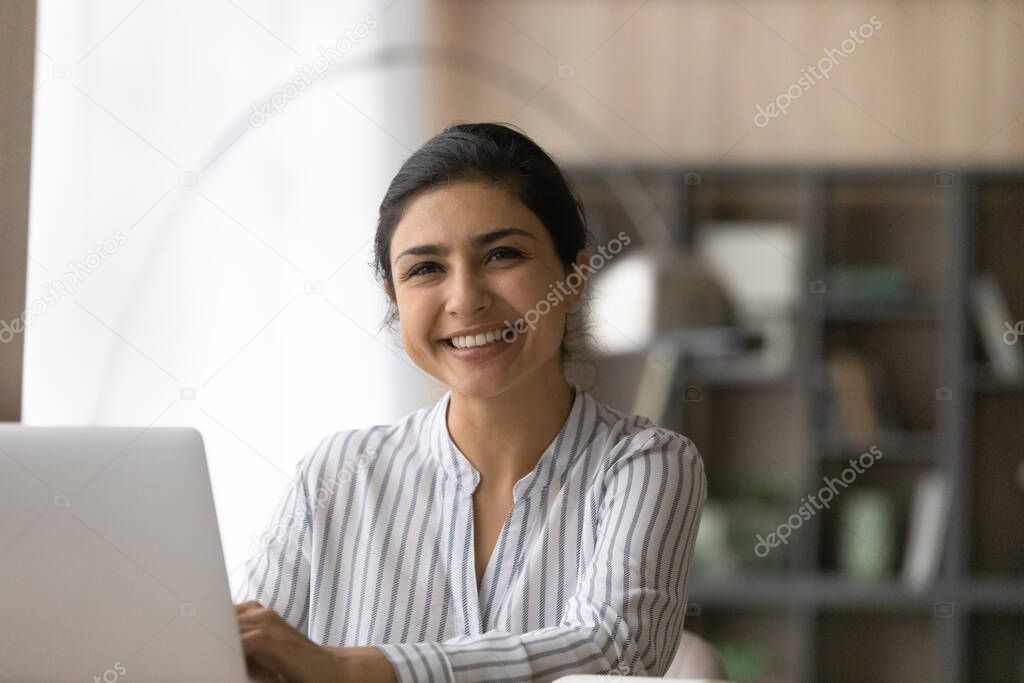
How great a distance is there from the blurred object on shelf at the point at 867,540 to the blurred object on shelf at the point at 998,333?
0.58 metres

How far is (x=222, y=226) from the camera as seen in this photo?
3.02 meters

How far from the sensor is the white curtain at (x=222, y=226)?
2486mm

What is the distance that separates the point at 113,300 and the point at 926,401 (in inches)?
105

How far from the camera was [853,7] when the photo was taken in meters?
4.17

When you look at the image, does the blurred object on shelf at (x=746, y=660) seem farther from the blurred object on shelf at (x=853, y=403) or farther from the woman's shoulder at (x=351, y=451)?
the woman's shoulder at (x=351, y=451)

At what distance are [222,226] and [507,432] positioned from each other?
1.62m

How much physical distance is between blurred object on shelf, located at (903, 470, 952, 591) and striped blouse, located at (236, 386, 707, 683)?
2.52 meters

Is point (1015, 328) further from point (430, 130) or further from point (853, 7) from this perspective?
point (430, 130)

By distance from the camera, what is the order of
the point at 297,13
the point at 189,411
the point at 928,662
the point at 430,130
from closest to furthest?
the point at 189,411 < the point at 297,13 < the point at 430,130 < the point at 928,662

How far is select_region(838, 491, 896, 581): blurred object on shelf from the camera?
391 cm

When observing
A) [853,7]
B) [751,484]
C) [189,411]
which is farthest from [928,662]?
[189,411]

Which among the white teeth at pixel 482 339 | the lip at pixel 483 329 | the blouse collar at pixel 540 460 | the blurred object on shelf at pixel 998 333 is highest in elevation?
the blurred object on shelf at pixel 998 333

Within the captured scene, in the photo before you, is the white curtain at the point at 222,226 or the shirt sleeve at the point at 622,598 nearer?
the shirt sleeve at the point at 622,598

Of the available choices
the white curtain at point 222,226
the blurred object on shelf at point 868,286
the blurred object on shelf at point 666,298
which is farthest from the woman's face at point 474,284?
the blurred object on shelf at point 868,286
